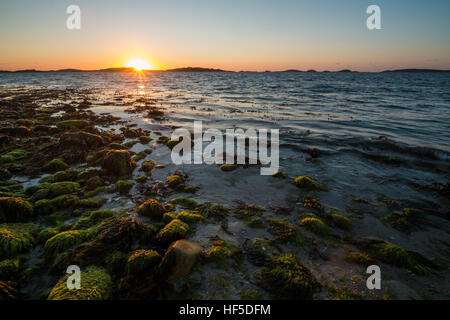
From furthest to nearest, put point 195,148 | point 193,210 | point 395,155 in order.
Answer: point 195,148
point 395,155
point 193,210

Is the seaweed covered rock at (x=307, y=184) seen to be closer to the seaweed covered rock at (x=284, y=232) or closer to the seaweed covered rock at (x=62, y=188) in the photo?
the seaweed covered rock at (x=284, y=232)

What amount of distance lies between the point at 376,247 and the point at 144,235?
5.24 m

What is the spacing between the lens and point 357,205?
6.39 m

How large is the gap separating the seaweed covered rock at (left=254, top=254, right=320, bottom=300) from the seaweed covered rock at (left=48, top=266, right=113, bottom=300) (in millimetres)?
2622

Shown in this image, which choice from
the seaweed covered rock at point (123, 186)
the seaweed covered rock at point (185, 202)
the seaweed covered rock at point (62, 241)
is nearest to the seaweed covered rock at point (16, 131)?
the seaweed covered rock at point (123, 186)

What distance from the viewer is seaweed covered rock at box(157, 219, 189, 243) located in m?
4.65

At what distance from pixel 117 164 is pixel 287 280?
283 inches

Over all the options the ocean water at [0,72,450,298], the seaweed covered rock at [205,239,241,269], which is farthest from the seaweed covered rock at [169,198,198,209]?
the seaweed covered rock at [205,239,241,269]

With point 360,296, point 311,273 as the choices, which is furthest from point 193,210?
point 360,296

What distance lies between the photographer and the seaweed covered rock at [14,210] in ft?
16.8

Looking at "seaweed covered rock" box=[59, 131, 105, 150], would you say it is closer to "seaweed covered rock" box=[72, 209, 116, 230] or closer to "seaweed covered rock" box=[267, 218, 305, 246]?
"seaweed covered rock" box=[72, 209, 116, 230]

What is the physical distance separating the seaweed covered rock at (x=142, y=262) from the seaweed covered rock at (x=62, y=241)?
4.80ft

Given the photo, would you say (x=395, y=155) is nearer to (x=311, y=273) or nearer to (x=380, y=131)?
(x=380, y=131)

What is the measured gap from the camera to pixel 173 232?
4.77 meters
